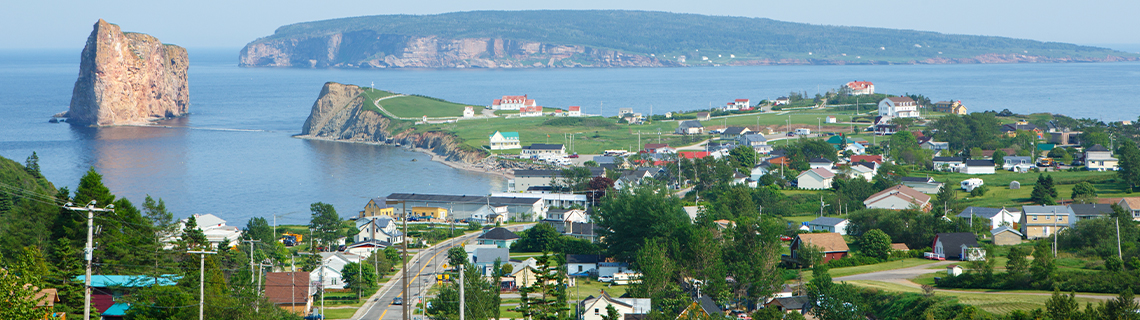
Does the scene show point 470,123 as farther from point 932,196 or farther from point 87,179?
point 87,179

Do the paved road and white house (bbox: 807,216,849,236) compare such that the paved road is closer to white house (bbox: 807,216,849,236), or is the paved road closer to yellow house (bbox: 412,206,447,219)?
yellow house (bbox: 412,206,447,219)

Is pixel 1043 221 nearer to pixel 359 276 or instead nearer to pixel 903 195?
pixel 903 195

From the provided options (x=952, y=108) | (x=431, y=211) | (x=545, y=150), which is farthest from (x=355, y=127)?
(x=952, y=108)

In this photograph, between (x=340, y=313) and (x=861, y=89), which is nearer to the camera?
(x=340, y=313)

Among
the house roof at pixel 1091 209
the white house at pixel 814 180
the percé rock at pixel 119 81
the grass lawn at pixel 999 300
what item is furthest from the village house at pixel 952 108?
the percé rock at pixel 119 81

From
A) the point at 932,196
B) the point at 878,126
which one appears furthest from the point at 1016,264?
the point at 878,126

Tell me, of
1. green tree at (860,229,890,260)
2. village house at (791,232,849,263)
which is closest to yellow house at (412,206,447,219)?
village house at (791,232,849,263)

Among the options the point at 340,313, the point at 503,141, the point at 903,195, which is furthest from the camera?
the point at 503,141
